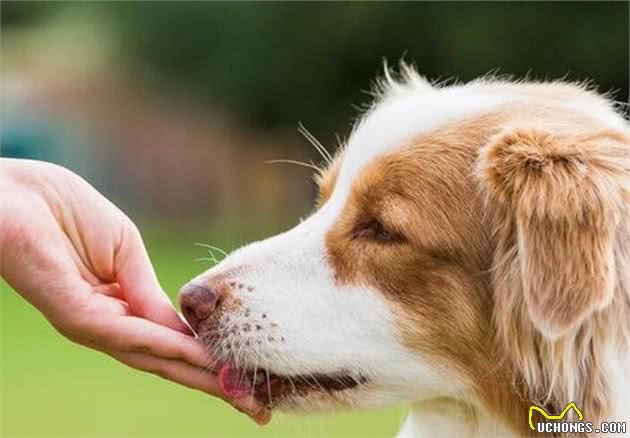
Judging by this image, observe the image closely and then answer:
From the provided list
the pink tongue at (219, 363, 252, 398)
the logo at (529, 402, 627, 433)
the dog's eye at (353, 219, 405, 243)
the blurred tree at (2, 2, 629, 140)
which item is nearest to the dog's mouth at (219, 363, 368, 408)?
the pink tongue at (219, 363, 252, 398)

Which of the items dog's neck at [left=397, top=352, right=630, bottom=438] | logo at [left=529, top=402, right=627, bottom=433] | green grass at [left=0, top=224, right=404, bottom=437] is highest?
green grass at [left=0, top=224, right=404, bottom=437]

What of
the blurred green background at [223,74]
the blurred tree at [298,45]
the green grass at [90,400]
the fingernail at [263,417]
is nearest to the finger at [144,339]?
the fingernail at [263,417]

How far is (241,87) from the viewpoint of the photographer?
2453 cm

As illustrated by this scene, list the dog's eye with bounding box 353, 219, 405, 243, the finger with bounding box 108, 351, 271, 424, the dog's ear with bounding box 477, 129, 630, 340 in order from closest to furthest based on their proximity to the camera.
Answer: the dog's ear with bounding box 477, 129, 630, 340 → the finger with bounding box 108, 351, 271, 424 → the dog's eye with bounding box 353, 219, 405, 243

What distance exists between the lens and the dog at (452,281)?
378 centimetres

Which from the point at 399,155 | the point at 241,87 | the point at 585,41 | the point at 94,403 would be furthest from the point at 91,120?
the point at 399,155

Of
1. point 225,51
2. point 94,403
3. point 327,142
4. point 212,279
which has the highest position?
point 225,51

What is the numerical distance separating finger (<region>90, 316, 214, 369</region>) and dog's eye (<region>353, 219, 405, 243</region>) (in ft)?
2.16

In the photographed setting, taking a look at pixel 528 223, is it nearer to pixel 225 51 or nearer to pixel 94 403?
pixel 94 403

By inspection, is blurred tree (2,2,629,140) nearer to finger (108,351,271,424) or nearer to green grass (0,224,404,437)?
green grass (0,224,404,437)

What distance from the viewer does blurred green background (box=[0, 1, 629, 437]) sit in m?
22.2

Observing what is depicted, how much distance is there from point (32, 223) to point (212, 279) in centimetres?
61

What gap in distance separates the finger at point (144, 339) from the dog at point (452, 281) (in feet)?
0.24

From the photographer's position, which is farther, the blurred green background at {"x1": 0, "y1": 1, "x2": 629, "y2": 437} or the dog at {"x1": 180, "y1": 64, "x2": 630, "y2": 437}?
the blurred green background at {"x1": 0, "y1": 1, "x2": 629, "y2": 437}
